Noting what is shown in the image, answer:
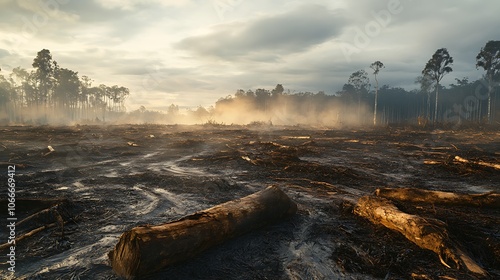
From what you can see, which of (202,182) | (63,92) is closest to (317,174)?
(202,182)

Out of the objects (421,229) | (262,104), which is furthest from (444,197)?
(262,104)

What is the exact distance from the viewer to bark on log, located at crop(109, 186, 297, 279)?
299 cm

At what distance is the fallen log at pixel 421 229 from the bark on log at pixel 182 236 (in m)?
1.94

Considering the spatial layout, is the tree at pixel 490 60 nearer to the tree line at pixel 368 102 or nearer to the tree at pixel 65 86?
the tree line at pixel 368 102

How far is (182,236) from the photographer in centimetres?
335

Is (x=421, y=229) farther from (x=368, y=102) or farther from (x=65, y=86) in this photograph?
(x=368, y=102)

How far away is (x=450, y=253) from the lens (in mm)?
3316

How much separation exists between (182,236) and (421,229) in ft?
11.2

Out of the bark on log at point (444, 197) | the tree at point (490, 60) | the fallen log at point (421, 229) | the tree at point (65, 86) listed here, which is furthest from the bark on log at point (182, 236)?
the tree at point (65, 86)

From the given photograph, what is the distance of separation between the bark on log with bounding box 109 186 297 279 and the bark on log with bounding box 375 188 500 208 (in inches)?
125

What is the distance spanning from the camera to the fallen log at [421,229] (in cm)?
321

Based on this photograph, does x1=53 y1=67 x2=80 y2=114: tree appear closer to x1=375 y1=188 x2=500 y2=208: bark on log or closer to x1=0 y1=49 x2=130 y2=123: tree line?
x1=0 y1=49 x2=130 y2=123: tree line

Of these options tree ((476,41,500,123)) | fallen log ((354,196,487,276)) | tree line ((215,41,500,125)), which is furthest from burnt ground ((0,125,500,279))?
tree line ((215,41,500,125))

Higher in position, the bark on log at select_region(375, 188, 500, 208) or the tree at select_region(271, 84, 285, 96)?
the tree at select_region(271, 84, 285, 96)
